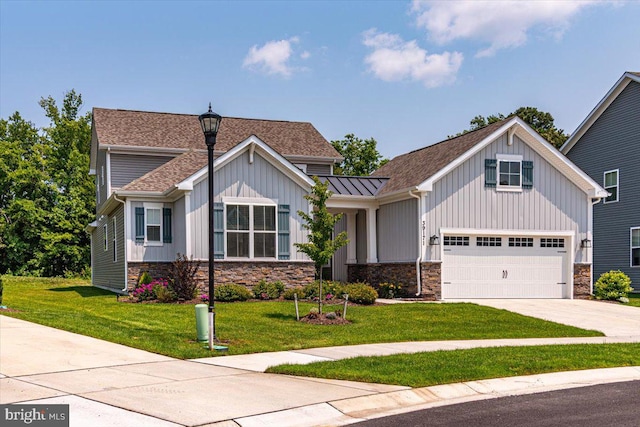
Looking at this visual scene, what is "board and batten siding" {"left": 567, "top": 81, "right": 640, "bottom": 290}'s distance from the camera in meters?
29.3

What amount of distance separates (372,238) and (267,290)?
561cm

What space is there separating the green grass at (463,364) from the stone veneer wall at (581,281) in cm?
1196

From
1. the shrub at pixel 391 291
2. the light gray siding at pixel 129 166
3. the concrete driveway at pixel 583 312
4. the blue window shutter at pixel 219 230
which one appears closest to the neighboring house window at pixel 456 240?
the concrete driveway at pixel 583 312

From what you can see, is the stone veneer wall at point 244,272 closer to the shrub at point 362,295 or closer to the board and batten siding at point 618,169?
the shrub at point 362,295

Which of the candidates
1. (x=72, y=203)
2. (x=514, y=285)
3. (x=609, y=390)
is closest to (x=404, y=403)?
(x=609, y=390)

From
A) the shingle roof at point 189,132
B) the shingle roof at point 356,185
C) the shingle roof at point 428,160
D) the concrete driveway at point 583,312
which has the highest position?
the shingle roof at point 189,132

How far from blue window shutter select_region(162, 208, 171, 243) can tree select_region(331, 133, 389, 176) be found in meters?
29.1

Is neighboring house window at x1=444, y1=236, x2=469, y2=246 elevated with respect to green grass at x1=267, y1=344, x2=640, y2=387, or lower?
elevated

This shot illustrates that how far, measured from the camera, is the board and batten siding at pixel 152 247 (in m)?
24.0

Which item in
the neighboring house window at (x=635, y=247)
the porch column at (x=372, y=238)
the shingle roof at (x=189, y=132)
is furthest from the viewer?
the shingle roof at (x=189, y=132)

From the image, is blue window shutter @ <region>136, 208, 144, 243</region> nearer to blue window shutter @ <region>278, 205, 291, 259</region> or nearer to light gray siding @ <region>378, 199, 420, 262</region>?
blue window shutter @ <region>278, 205, 291, 259</region>

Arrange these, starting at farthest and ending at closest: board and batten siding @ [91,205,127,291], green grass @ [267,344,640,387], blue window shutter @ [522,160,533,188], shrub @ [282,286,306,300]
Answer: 1. board and batten siding @ [91,205,127,291]
2. blue window shutter @ [522,160,533,188]
3. shrub @ [282,286,306,300]
4. green grass @ [267,344,640,387]

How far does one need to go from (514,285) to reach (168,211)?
41.4 ft

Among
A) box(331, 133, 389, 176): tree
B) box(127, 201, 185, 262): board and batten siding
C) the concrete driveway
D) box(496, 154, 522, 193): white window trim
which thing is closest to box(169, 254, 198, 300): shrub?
box(127, 201, 185, 262): board and batten siding
